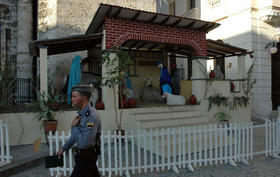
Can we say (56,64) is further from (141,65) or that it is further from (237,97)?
(237,97)

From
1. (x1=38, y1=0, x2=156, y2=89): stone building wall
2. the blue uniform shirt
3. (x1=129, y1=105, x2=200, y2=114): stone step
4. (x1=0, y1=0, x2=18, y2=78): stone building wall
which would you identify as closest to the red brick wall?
(x1=129, y1=105, x2=200, y2=114): stone step

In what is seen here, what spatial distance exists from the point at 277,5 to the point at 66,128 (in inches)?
468

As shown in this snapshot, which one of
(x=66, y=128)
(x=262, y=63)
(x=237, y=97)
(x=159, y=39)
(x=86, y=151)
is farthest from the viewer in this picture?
(x=262, y=63)

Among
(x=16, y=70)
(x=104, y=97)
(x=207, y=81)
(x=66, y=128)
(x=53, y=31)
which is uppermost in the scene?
(x=53, y=31)

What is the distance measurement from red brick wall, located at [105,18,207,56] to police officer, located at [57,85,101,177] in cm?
438

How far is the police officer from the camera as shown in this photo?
262 centimetres

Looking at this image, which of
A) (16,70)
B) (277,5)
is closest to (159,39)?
(277,5)

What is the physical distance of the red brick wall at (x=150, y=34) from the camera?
689 centimetres

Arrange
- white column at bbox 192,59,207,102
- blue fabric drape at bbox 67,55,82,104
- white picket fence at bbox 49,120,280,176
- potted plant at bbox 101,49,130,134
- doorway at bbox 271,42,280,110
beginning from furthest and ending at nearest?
doorway at bbox 271,42,280,110 → white column at bbox 192,59,207,102 → blue fabric drape at bbox 67,55,82,104 → potted plant at bbox 101,49,130,134 → white picket fence at bbox 49,120,280,176

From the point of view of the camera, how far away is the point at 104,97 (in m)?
6.98

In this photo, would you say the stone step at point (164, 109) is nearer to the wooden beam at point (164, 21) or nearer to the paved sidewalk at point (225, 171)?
the paved sidewalk at point (225, 171)

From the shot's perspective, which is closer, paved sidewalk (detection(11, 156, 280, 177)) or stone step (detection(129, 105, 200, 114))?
paved sidewalk (detection(11, 156, 280, 177))

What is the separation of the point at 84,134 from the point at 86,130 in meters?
0.06

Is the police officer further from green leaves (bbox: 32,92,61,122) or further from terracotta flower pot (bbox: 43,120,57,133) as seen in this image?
green leaves (bbox: 32,92,61,122)
